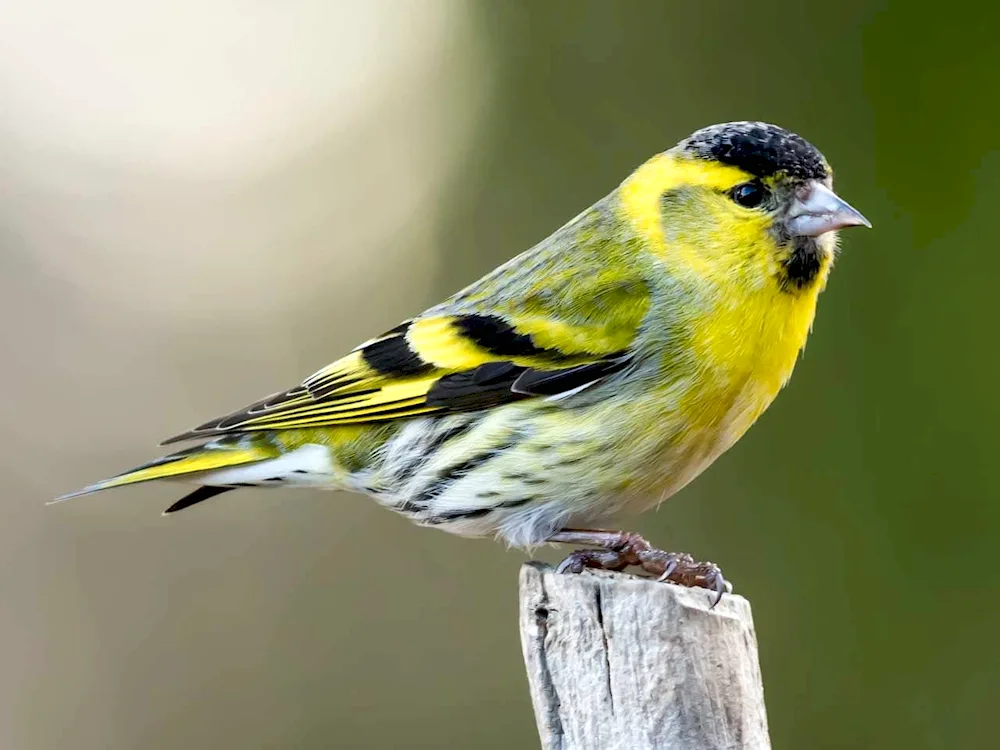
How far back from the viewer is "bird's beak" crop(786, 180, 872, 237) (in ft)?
8.43

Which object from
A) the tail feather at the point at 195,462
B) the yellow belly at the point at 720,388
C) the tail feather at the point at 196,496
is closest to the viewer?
the yellow belly at the point at 720,388

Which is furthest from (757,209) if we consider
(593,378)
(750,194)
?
(593,378)

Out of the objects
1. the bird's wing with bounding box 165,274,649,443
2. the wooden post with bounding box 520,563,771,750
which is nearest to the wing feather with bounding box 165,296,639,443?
the bird's wing with bounding box 165,274,649,443

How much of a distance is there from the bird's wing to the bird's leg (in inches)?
14.1

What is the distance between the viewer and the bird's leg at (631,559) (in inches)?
95.4

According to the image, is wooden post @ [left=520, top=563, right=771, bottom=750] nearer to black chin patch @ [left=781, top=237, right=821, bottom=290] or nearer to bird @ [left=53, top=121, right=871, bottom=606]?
bird @ [left=53, top=121, right=871, bottom=606]

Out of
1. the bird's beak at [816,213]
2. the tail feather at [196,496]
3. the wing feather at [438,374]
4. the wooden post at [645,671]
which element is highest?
the bird's beak at [816,213]

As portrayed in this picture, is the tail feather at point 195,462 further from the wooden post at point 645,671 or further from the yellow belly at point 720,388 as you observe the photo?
the wooden post at point 645,671

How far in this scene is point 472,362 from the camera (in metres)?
2.84

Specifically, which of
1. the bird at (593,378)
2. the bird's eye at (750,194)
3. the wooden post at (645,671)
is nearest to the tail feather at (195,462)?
the bird at (593,378)

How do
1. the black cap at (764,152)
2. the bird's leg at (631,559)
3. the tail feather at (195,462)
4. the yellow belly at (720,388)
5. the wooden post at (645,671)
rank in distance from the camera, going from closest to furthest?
the wooden post at (645,671), the bird's leg at (631,559), the yellow belly at (720,388), the black cap at (764,152), the tail feather at (195,462)

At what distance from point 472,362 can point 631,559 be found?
656 millimetres

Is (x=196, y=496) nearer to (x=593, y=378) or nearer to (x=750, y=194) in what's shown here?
(x=593, y=378)

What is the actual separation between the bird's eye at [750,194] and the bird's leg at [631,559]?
0.86 meters
